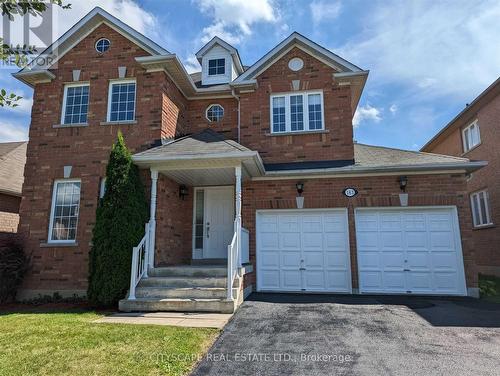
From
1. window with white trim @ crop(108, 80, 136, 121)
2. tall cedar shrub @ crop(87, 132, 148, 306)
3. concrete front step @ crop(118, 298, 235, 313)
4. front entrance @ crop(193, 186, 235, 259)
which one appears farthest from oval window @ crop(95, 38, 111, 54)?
concrete front step @ crop(118, 298, 235, 313)

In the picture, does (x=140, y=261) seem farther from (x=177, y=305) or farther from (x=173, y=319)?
(x=173, y=319)

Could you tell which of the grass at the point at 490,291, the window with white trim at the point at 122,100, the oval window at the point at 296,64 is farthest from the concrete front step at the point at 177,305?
the oval window at the point at 296,64

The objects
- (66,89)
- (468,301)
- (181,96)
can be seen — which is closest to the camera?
(468,301)

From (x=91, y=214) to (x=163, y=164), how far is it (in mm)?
2617

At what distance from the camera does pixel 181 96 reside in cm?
1102

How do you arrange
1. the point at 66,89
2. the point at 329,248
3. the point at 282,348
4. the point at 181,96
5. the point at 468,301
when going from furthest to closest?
the point at 181,96, the point at 66,89, the point at 329,248, the point at 468,301, the point at 282,348

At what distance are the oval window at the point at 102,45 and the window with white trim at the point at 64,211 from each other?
13.4ft

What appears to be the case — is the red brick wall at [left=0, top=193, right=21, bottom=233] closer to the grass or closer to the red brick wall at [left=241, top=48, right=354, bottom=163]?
the red brick wall at [left=241, top=48, right=354, bottom=163]

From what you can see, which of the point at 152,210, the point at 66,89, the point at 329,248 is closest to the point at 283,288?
the point at 329,248

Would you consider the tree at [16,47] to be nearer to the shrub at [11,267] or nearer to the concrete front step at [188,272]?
the concrete front step at [188,272]

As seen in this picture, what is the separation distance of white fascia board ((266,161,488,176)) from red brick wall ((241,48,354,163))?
734 millimetres

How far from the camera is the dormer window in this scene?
12.1m

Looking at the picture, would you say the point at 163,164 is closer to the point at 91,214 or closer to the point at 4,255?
the point at 91,214

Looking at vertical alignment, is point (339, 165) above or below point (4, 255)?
above
